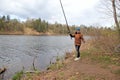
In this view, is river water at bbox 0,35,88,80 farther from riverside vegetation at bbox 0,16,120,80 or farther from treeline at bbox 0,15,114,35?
treeline at bbox 0,15,114,35

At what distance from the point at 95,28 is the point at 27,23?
121472 mm

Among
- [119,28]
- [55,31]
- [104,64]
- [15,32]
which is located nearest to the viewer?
[104,64]

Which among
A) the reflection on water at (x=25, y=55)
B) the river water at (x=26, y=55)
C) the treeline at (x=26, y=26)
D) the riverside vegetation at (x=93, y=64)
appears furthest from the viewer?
the treeline at (x=26, y=26)

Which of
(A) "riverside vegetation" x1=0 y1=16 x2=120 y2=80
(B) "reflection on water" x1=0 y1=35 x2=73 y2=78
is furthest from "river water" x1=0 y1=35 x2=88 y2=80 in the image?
(A) "riverside vegetation" x1=0 y1=16 x2=120 y2=80

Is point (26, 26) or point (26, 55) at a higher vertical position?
point (26, 26)

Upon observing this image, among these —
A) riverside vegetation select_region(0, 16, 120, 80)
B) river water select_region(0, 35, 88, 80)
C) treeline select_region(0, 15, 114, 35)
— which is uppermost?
treeline select_region(0, 15, 114, 35)

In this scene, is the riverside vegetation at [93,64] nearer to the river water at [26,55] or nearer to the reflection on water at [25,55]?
the river water at [26,55]

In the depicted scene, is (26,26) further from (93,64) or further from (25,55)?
(93,64)

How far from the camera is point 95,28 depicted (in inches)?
1007

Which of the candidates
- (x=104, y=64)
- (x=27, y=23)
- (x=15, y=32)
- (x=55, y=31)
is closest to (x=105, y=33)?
(x=104, y=64)

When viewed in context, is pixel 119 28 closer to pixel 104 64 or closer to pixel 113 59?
pixel 113 59

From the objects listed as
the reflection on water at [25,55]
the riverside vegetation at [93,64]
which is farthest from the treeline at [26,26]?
the riverside vegetation at [93,64]

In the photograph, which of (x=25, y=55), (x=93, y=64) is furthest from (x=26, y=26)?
(x=93, y=64)

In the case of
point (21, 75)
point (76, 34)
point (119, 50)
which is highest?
point (76, 34)
